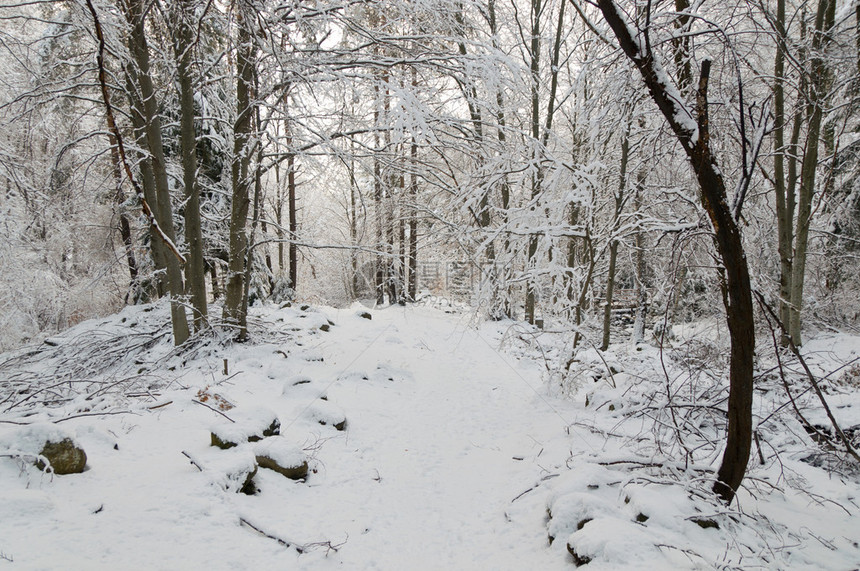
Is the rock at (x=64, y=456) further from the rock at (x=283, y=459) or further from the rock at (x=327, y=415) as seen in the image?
the rock at (x=327, y=415)

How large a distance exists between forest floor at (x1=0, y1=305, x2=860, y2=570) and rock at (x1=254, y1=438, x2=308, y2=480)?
7 centimetres

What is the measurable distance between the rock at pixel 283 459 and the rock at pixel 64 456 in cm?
115

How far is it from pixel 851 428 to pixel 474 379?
465 centimetres

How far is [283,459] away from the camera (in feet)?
11.2

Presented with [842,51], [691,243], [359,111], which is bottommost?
[691,243]

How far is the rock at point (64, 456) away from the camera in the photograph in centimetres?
261

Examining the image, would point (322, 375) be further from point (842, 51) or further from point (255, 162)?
point (842, 51)

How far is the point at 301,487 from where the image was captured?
337cm

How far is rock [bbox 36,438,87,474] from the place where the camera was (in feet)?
8.57

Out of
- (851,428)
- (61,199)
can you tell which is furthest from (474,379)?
(61,199)

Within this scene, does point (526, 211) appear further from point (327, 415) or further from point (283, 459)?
point (283, 459)

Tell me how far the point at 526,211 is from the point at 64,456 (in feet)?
15.3

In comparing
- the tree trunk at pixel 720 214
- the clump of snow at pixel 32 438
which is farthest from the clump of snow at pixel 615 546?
the clump of snow at pixel 32 438

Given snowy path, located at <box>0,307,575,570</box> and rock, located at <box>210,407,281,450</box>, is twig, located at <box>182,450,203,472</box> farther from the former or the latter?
rock, located at <box>210,407,281,450</box>
